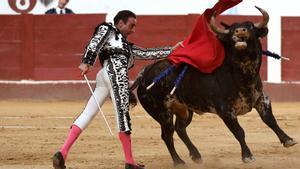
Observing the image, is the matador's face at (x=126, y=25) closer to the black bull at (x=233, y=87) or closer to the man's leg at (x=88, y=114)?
the man's leg at (x=88, y=114)

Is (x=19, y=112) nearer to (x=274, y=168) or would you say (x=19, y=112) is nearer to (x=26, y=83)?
(x=26, y=83)

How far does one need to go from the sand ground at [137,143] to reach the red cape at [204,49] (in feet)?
2.26

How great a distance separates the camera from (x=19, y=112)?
1047cm

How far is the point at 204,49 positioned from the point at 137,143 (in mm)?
1587

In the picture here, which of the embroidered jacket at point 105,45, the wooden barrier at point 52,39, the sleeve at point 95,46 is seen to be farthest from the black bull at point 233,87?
the wooden barrier at point 52,39

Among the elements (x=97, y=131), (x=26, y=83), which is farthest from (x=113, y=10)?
(x=97, y=131)

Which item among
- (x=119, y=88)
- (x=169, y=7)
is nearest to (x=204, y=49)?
(x=119, y=88)

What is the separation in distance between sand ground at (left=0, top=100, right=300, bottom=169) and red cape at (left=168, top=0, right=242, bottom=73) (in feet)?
2.26

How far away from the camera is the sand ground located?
20.5 ft

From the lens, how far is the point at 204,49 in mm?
6070

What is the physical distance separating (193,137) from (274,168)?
202 cm

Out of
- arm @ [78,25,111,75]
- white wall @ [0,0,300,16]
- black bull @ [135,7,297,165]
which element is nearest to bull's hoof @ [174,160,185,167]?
black bull @ [135,7,297,165]

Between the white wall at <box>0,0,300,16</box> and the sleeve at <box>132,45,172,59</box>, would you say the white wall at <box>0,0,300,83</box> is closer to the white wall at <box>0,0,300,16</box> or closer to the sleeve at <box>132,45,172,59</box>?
the white wall at <box>0,0,300,16</box>

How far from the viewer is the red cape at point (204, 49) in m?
5.96
